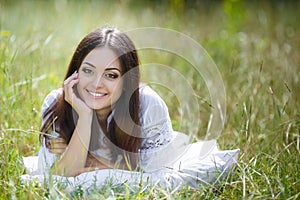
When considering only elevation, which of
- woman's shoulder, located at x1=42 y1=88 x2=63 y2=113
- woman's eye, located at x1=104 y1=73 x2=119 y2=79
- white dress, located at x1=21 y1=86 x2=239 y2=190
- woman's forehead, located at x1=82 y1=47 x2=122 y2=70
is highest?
woman's forehead, located at x1=82 y1=47 x2=122 y2=70

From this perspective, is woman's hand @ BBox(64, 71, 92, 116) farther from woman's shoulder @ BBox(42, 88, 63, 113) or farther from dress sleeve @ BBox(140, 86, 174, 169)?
dress sleeve @ BBox(140, 86, 174, 169)

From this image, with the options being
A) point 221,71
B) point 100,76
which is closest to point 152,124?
point 100,76

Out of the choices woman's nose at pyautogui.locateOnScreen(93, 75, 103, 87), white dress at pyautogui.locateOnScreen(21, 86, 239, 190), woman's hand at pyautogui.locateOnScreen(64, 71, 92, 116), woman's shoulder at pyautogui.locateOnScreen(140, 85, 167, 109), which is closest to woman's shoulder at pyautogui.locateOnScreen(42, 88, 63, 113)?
white dress at pyautogui.locateOnScreen(21, 86, 239, 190)

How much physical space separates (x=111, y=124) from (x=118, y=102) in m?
0.14

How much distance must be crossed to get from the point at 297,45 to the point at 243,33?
0.80 metres

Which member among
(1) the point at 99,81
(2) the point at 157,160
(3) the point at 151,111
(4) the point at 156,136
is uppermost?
(1) the point at 99,81

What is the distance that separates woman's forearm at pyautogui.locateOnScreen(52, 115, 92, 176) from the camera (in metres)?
2.61

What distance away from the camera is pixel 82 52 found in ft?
8.59

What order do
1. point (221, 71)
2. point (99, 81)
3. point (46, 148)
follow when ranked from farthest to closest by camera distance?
1. point (221, 71)
2. point (46, 148)
3. point (99, 81)

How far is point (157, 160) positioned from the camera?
273 cm

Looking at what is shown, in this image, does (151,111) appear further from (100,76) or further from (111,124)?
(100,76)

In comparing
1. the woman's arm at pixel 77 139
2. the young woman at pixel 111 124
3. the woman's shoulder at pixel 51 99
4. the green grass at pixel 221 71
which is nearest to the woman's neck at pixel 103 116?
the young woman at pixel 111 124

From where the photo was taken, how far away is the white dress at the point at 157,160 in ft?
8.13

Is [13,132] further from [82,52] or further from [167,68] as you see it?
[167,68]
